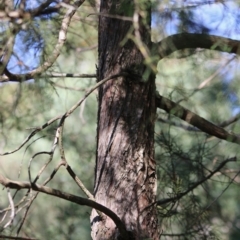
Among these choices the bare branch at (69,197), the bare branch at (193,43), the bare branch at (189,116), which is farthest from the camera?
the bare branch at (189,116)

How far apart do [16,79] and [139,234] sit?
897 millimetres

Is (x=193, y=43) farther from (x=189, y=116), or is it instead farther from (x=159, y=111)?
(x=159, y=111)

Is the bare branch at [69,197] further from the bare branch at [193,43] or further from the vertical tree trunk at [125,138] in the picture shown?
the bare branch at [193,43]

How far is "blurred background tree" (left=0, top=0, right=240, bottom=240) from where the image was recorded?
262cm

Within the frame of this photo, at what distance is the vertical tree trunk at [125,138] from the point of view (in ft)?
9.05

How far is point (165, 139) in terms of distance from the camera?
3.85m

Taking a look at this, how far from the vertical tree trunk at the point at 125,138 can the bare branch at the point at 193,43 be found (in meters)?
0.08

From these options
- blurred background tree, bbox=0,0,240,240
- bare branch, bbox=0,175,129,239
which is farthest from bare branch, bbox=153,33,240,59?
bare branch, bbox=0,175,129,239

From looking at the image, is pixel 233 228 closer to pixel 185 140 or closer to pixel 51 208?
pixel 185 140

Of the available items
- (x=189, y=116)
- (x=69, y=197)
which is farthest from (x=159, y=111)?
(x=69, y=197)

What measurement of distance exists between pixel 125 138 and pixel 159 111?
51.8 inches

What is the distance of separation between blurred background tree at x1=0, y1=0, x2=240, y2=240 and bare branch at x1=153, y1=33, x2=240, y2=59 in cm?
7

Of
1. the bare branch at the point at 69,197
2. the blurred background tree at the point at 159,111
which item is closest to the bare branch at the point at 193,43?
the blurred background tree at the point at 159,111

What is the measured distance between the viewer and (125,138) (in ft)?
9.25
